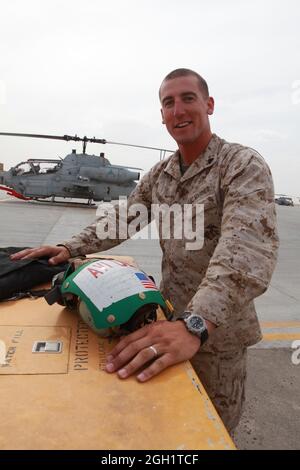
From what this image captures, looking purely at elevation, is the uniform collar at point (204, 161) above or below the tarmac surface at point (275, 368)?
above

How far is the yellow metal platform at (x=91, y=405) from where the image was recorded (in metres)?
0.87

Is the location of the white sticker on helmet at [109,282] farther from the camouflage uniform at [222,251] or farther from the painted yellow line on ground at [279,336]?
the painted yellow line on ground at [279,336]

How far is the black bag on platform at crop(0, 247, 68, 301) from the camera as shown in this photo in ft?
5.98

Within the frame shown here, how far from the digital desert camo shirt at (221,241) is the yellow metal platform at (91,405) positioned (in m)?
0.32

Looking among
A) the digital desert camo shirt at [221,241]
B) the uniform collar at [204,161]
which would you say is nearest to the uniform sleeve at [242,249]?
the digital desert camo shirt at [221,241]

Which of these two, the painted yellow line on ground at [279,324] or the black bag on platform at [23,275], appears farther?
the painted yellow line on ground at [279,324]

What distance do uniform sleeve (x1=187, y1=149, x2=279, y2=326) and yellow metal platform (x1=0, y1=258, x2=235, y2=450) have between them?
25cm

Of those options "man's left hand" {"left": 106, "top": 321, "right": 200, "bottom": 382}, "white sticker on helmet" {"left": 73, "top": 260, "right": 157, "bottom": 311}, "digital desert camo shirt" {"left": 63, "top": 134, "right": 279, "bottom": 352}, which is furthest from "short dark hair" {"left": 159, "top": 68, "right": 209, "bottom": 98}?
"man's left hand" {"left": 106, "top": 321, "right": 200, "bottom": 382}

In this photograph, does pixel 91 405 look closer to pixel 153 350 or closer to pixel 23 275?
pixel 153 350

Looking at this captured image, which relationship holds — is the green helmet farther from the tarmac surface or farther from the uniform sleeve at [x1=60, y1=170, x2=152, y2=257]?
the tarmac surface

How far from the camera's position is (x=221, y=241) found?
4.67 feet

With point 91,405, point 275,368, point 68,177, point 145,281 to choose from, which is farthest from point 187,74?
point 68,177

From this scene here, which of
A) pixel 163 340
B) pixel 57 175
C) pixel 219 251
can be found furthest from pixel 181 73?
pixel 57 175
